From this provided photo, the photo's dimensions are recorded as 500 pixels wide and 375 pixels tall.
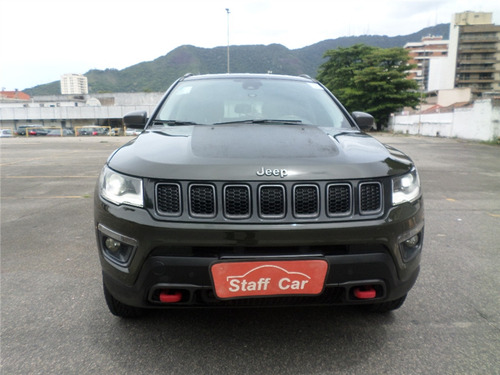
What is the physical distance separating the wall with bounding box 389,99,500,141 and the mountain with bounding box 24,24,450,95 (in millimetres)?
90992

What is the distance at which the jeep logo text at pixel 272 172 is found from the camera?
1.67 metres

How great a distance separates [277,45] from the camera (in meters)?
159

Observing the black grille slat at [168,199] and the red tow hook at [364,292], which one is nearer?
the black grille slat at [168,199]

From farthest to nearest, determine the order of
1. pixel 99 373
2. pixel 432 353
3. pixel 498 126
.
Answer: pixel 498 126, pixel 432 353, pixel 99 373

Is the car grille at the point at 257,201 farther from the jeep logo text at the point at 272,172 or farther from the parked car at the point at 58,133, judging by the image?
the parked car at the point at 58,133

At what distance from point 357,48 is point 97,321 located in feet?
188

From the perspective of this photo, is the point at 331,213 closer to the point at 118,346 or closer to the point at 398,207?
the point at 398,207

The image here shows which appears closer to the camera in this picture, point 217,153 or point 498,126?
Result: point 217,153

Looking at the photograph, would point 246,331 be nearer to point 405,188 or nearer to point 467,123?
point 405,188

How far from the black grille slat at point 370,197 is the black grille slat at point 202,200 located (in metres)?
0.67

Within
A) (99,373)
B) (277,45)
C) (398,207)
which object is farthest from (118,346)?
(277,45)

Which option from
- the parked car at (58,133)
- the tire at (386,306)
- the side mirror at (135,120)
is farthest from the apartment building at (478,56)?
the tire at (386,306)

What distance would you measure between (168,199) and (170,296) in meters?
0.45

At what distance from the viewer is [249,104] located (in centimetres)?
283
